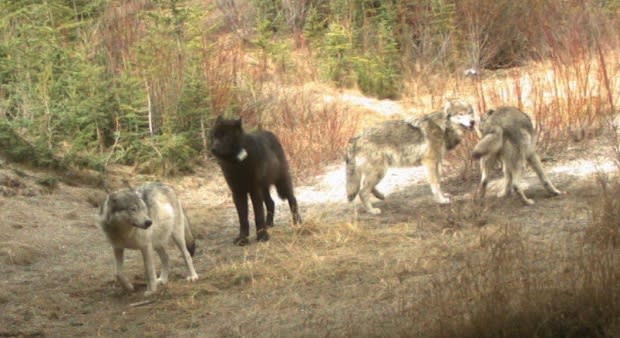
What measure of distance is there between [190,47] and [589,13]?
6761 millimetres

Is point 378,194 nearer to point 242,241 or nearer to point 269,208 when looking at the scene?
point 269,208

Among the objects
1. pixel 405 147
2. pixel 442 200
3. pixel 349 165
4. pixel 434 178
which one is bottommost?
pixel 442 200

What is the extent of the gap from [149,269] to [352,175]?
3.45m

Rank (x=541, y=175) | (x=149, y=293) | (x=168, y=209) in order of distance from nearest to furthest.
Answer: (x=149, y=293) < (x=168, y=209) < (x=541, y=175)

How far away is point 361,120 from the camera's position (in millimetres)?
15625

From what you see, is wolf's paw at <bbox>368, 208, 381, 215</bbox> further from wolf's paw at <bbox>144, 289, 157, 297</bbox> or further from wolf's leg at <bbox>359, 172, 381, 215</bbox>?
wolf's paw at <bbox>144, 289, 157, 297</bbox>

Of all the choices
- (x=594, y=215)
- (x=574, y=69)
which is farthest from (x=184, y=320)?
(x=574, y=69)

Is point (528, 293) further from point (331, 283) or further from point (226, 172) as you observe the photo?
point (226, 172)

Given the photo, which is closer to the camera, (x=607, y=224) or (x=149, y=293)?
(x=607, y=224)

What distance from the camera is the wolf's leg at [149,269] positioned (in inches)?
326

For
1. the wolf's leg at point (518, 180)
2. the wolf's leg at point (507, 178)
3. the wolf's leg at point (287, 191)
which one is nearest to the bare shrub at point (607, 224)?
the wolf's leg at point (518, 180)

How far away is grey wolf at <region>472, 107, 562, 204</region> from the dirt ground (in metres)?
0.21

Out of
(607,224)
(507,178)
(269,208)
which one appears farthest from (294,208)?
(607,224)

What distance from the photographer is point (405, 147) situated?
11.2 m
